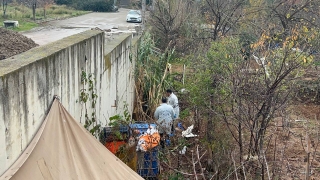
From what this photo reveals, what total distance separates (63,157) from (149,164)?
9.20 feet

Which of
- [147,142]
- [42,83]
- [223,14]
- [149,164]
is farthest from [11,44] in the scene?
[223,14]

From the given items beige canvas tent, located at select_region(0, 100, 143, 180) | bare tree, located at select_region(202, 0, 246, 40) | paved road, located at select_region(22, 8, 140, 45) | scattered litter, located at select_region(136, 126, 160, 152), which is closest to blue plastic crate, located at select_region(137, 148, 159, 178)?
scattered litter, located at select_region(136, 126, 160, 152)

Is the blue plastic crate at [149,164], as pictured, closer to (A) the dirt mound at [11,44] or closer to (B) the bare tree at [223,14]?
(A) the dirt mound at [11,44]

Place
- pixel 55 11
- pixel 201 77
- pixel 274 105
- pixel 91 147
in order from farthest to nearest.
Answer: pixel 55 11 < pixel 201 77 < pixel 274 105 < pixel 91 147

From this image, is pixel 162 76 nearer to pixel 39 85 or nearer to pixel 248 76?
pixel 248 76

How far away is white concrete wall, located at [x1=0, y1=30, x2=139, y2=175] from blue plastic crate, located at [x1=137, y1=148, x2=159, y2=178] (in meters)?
1.00

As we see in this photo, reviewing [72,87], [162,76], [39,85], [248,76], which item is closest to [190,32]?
[162,76]

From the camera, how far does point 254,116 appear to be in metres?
5.47

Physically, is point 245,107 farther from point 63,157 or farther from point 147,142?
point 63,157

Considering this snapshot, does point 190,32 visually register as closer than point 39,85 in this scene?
No

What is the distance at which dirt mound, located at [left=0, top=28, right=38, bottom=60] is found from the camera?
15.5 feet

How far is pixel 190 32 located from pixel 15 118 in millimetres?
14043

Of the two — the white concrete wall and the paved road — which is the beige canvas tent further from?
the paved road

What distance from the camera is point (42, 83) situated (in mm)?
3426
